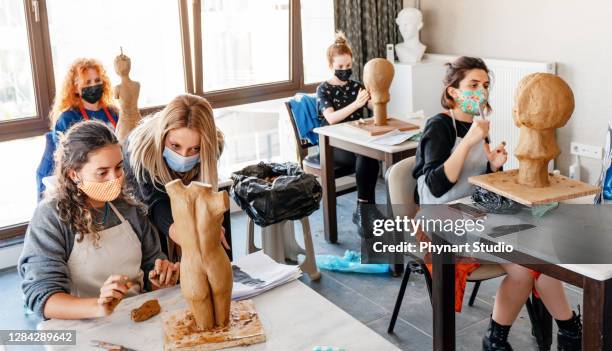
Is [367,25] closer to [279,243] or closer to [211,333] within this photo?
[279,243]

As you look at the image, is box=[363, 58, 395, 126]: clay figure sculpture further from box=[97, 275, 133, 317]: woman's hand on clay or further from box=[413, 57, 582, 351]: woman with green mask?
box=[97, 275, 133, 317]: woman's hand on clay

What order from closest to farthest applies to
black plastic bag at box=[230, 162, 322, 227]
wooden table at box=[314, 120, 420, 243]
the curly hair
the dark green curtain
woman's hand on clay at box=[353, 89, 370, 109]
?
the curly hair → black plastic bag at box=[230, 162, 322, 227] → wooden table at box=[314, 120, 420, 243] → woman's hand on clay at box=[353, 89, 370, 109] → the dark green curtain

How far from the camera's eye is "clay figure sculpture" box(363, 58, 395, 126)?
329 cm

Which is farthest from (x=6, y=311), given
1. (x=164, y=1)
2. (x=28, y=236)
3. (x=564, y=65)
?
(x=564, y=65)

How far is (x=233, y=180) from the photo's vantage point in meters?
2.92

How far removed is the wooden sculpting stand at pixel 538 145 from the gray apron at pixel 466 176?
8.2 inches

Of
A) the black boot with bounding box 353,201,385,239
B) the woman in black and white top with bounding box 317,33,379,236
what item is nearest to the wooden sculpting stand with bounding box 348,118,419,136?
the woman in black and white top with bounding box 317,33,379,236

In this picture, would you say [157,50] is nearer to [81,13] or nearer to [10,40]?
[81,13]

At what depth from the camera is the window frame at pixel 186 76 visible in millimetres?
3617

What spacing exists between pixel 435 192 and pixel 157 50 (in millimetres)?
2359

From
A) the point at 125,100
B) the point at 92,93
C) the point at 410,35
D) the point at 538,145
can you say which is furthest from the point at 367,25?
the point at 538,145

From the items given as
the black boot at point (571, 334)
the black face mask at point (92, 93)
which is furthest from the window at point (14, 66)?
the black boot at point (571, 334)

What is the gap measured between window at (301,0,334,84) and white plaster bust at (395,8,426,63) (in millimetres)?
505

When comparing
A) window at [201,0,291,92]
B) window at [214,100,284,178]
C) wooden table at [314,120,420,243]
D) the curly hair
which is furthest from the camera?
window at [214,100,284,178]
